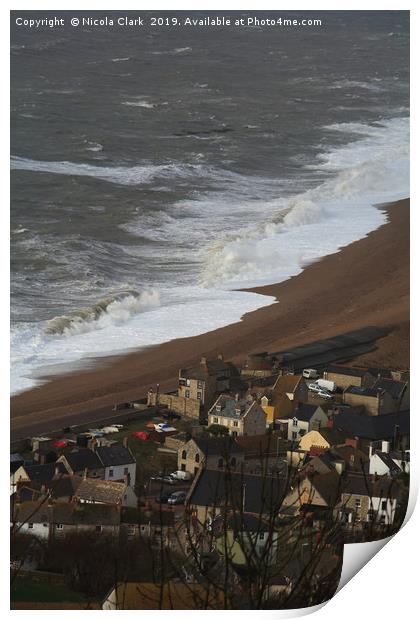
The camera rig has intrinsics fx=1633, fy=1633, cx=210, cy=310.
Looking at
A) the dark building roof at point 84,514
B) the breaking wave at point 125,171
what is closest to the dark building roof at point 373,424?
the dark building roof at point 84,514

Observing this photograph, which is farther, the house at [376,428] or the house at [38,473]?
the house at [376,428]

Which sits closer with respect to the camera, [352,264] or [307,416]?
[307,416]

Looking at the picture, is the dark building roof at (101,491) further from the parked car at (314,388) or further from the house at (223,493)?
the parked car at (314,388)

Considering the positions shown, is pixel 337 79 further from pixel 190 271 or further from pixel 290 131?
pixel 190 271

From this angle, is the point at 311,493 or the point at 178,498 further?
the point at 178,498

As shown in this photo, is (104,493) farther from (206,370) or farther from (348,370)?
(348,370)

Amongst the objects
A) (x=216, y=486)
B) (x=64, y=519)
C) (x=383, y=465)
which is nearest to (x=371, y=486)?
(x=383, y=465)
